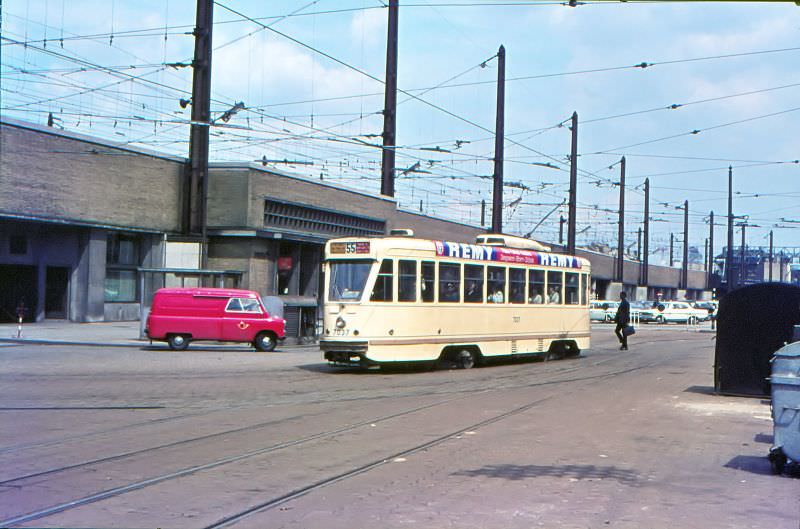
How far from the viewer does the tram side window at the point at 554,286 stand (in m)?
25.3

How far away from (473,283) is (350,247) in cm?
360

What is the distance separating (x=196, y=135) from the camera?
34031 millimetres

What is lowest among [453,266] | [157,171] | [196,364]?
[196,364]

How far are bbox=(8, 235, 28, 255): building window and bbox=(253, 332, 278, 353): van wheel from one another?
11161 millimetres

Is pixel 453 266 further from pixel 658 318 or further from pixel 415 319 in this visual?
pixel 658 318

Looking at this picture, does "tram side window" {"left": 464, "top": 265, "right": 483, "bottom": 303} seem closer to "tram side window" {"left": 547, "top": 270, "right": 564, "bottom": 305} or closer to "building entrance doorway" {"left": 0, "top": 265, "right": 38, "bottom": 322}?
"tram side window" {"left": 547, "top": 270, "right": 564, "bottom": 305}

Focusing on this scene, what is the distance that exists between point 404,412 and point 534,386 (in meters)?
5.31

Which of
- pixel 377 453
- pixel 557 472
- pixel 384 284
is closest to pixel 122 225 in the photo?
pixel 384 284

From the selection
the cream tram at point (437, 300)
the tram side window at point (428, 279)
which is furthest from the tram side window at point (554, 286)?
the tram side window at point (428, 279)

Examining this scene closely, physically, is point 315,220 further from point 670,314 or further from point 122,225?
point 670,314

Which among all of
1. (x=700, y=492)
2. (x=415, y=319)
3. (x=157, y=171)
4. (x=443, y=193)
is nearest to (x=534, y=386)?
(x=415, y=319)

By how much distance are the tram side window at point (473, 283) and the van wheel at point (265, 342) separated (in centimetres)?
770

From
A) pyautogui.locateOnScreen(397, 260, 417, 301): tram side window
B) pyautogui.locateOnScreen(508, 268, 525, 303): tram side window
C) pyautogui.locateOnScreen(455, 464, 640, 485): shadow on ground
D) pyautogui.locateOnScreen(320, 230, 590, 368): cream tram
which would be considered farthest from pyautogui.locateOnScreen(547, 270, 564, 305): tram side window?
pyautogui.locateOnScreen(455, 464, 640, 485): shadow on ground

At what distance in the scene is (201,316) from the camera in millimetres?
26203
